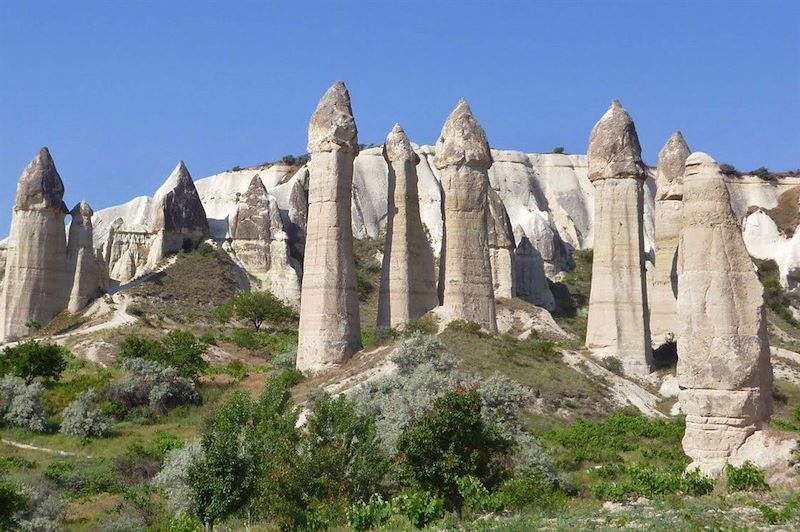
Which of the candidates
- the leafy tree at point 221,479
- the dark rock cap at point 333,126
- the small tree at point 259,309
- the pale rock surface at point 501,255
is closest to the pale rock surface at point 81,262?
the small tree at point 259,309

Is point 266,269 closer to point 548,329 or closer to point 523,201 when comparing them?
point 548,329

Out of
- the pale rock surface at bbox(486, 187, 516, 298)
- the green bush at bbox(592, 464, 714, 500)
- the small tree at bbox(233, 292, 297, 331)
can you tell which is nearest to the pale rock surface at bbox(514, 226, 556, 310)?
the pale rock surface at bbox(486, 187, 516, 298)

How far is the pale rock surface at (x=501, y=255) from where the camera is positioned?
133 feet

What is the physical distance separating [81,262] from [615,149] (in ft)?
65.8

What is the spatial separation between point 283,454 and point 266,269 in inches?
1259

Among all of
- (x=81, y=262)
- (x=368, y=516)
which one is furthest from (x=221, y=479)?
(x=81, y=262)

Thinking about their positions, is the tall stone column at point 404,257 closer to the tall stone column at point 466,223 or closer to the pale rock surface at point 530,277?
the tall stone column at point 466,223

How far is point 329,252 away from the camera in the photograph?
27047mm

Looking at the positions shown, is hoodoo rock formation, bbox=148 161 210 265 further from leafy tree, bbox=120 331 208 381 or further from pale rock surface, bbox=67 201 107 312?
leafy tree, bbox=120 331 208 381

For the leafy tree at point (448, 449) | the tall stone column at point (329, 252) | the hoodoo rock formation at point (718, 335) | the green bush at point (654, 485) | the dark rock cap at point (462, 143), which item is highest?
the dark rock cap at point (462, 143)

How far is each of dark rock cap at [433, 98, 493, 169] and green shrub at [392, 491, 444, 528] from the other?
54.9ft

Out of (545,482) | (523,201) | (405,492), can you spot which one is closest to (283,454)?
(405,492)

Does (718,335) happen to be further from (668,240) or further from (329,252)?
(668,240)

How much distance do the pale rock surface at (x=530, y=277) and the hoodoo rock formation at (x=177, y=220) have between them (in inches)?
550
